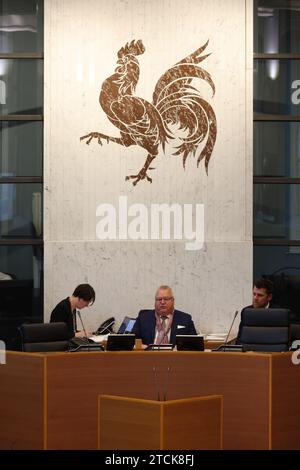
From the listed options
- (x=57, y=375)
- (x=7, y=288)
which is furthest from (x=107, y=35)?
(x=57, y=375)

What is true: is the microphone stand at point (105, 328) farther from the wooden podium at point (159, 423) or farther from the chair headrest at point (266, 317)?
the wooden podium at point (159, 423)

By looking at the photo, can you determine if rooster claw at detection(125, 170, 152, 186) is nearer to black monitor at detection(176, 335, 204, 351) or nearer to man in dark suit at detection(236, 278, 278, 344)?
man in dark suit at detection(236, 278, 278, 344)

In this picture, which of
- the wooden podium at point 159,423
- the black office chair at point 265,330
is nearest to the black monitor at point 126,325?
the black office chair at point 265,330

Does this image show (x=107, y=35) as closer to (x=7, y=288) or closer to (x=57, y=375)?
(x=7, y=288)

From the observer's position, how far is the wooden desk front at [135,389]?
7.05 meters

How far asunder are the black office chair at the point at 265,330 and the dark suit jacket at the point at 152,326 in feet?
2.30

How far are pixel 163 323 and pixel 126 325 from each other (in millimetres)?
556

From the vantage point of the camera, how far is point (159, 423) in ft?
21.1

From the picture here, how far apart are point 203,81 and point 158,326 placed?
2.57 meters

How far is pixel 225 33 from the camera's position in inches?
403

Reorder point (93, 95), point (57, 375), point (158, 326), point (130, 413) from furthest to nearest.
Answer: point (93, 95)
point (158, 326)
point (57, 375)
point (130, 413)

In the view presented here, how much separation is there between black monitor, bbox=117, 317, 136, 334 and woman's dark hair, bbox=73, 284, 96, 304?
1.33ft

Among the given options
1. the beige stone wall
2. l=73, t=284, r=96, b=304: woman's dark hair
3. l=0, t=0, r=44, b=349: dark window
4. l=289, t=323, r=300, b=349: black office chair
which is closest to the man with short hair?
l=73, t=284, r=96, b=304: woman's dark hair

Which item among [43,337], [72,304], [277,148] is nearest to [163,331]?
A: [72,304]
